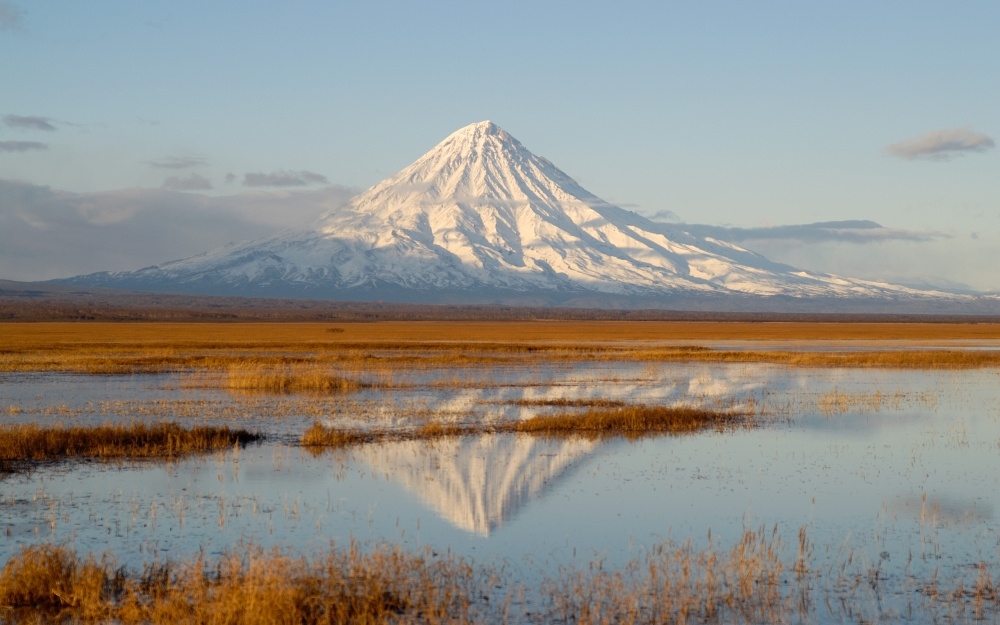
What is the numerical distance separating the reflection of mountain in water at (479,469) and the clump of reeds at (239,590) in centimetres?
337

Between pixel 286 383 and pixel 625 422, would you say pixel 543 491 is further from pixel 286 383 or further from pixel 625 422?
pixel 286 383

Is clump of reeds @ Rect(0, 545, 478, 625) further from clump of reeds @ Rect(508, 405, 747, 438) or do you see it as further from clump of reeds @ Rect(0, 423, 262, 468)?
clump of reeds @ Rect(508, 405, 747, 438)

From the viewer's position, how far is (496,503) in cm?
1852

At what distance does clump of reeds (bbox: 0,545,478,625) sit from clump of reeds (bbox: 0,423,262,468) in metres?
9.35

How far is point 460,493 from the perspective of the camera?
1934 cm

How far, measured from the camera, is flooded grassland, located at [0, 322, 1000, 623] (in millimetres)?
12406

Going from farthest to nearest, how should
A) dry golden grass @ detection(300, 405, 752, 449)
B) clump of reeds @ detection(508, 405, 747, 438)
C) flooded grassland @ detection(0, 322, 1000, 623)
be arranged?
clump of reeds @ detection(508, 405, 747, 438) < dry golden grass @ detection(300, 405, 752, 449) < flooded grassland @ detection(0, 322, 1000, 623)

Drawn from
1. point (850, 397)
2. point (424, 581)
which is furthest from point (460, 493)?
point (850, 397)

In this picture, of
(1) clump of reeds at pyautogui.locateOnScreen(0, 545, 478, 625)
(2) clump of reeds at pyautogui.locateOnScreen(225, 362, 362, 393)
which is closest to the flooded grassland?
(1) clump of reeds at pyautogui.locateOnScreen(0, 545, 478, 625)

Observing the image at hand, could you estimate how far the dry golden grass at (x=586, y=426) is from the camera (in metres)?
26.1

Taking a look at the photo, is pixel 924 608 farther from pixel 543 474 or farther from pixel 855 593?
pixel 543 474

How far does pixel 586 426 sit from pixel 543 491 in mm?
8707

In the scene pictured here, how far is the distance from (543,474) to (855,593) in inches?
354

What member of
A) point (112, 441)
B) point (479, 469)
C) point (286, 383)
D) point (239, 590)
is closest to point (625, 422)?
point (479, 469)
